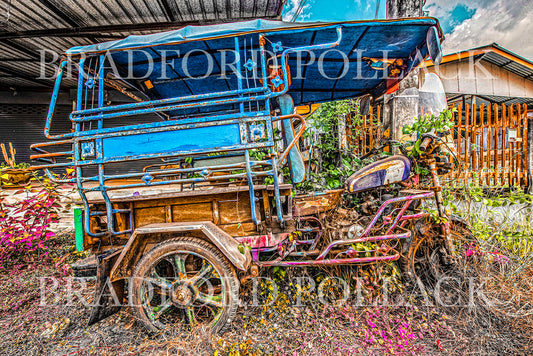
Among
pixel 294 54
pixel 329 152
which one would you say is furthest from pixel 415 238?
pixel 294 54

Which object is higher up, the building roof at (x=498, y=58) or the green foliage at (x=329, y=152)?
the building roof at (x=498, y=58)

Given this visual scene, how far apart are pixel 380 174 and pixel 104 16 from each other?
572cm

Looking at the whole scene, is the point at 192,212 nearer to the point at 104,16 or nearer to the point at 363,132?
the point at 363,132

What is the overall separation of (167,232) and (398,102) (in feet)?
15.1

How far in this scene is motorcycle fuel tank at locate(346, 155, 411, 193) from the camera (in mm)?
2645

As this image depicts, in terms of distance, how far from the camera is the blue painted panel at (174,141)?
226 cm

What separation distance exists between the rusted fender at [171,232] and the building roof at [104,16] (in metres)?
4.20

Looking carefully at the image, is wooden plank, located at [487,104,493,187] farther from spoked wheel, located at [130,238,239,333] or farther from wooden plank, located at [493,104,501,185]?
spoked wheel, located at [130,238,239,333]

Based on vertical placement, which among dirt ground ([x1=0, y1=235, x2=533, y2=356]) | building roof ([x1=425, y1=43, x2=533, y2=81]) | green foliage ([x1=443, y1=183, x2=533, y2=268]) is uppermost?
building roof ([x1=425, y1=43, x2=533, y2=81])

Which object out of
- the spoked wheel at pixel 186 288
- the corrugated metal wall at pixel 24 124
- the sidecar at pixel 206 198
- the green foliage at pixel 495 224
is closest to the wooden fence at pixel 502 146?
the green foliage at pixel 495 224

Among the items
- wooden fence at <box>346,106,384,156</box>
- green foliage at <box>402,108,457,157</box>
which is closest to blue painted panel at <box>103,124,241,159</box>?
green foliage at <box>402,108,457,157</box>

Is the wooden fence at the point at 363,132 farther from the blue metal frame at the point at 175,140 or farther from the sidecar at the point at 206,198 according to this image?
the blue metal frame at the point at 175,140

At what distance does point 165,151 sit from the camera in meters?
2.29

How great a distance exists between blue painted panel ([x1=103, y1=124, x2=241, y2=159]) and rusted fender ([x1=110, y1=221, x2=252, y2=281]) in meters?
0.73
